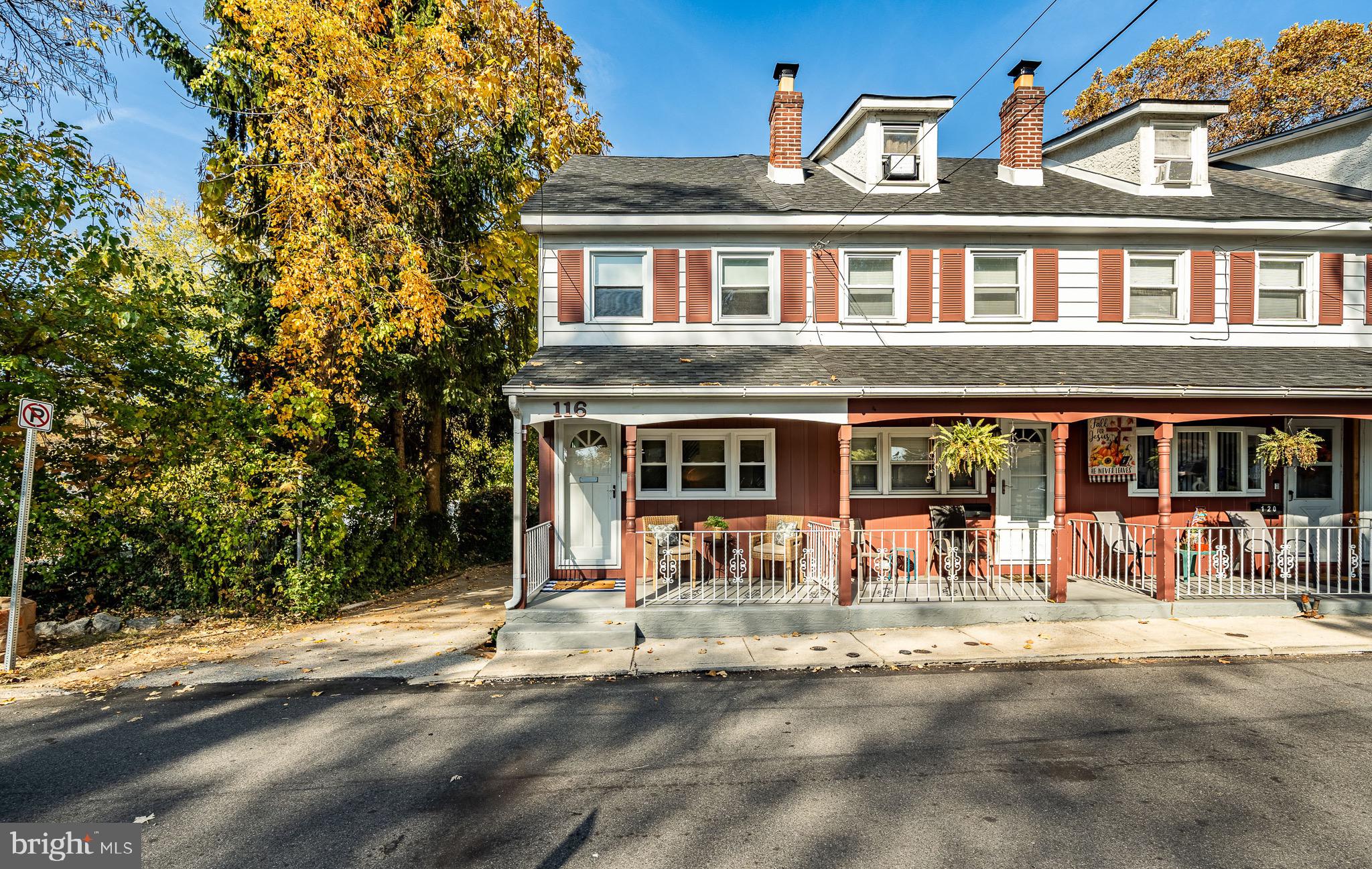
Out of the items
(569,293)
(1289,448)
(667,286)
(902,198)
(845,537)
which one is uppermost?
(902,198)

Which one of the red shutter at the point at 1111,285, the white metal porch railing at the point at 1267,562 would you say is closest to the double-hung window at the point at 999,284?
the red shutter at the point at 1111,285

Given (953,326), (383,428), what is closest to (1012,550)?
(953,326)

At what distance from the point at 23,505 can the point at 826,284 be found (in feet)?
35.9

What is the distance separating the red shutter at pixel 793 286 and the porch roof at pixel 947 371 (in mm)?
563

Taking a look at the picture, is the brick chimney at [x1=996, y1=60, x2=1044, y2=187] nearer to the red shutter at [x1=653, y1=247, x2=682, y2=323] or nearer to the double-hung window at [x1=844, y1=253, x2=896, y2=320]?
the double-hung window at [x1=844, y1=253, x2=896, y2=320]

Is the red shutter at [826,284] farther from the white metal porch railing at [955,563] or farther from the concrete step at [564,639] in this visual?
the concrete step at [564,639]

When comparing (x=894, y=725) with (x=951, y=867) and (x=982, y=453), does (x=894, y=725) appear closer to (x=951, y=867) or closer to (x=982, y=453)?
(x=951, y=867)

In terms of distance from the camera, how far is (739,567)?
9.38 meters

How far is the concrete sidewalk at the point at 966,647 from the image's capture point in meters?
7.23

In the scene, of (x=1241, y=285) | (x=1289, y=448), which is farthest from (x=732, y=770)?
(x=1241, y=285)

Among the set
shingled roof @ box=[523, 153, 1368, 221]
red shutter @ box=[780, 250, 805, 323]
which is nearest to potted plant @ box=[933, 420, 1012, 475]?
red shutter @ box=[780, 250, 805, 323]

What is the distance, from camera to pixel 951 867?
3.55m

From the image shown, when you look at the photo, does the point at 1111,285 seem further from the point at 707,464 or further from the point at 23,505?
the point at 23,505

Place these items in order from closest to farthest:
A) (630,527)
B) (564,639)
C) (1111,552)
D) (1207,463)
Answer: (564,639) < (630,527) < (1111,552) < (1207,463)
